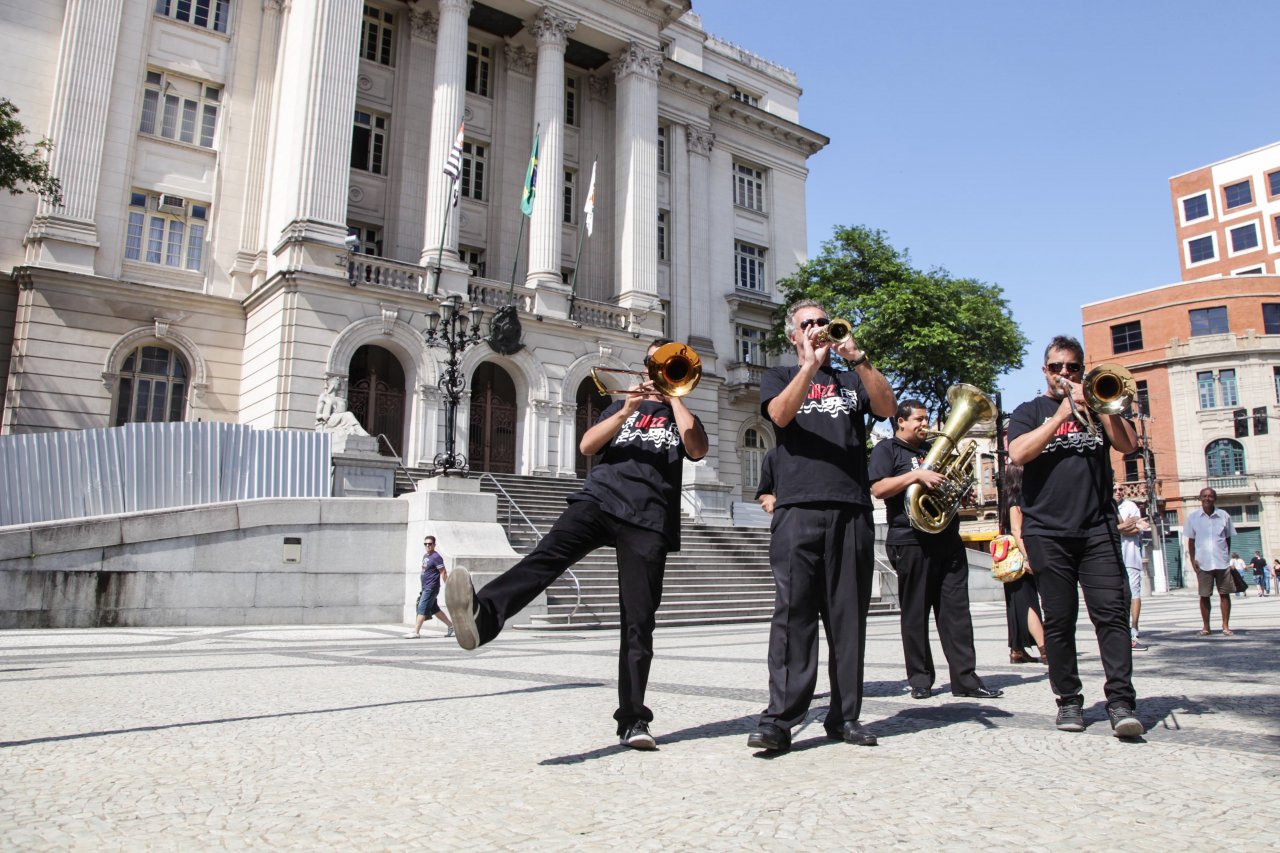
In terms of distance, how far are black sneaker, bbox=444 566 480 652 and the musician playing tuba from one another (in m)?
3.07

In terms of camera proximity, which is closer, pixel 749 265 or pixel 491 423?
pixel 491 423

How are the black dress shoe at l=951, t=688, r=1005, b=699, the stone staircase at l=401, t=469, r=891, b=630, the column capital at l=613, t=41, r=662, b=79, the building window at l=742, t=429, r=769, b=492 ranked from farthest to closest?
the building window at l=742, t=429, r=769, b=492, the column capital at l=613, t=41, r=662, b=79, the stone staircase at l=401, t=469, r=891, b=630, the black dress shoe at l=951, t=688, r=1005, b=699

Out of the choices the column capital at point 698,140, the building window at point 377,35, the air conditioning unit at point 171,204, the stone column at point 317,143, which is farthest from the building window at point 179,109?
the column capital at point 698,140

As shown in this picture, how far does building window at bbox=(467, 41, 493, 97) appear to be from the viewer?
105ft

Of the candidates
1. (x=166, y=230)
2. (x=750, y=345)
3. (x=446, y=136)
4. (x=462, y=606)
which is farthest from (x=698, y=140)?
(x=462, y=606)

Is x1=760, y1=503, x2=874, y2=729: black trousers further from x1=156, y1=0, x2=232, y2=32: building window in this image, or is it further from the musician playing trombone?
x1=156, y1=0, x2=232, y2=32: building window

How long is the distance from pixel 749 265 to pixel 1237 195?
43.4 meters

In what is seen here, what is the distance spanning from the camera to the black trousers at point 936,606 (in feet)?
19.1

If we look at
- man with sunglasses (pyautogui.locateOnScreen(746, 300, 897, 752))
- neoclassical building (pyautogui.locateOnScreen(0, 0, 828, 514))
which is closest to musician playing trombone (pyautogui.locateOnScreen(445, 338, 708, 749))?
man with sunglasses (pyautogui.locateOnScreen(746, 300, 897, 752))

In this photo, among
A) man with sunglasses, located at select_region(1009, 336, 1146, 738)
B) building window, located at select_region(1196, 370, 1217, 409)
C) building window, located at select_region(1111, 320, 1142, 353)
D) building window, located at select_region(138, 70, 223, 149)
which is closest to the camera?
man with sunglasses, located at select_region(1009, 336, 1146, 738)

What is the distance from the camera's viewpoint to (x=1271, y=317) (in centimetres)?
5216

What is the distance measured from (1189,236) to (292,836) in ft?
249

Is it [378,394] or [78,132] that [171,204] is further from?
[378,394]

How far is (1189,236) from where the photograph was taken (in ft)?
214
